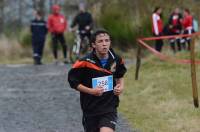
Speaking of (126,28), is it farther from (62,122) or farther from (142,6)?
(62,122)

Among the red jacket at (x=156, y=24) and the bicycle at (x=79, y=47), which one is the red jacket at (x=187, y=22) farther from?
the bicycle at (x=79, y=47)

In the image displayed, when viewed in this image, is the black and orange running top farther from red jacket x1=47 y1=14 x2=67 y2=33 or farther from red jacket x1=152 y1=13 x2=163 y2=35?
red jacket x1=47 y1=14 x2=67 y2=33

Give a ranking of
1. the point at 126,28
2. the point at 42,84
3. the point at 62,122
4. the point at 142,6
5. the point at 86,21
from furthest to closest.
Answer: the point at 142,6, the point at 126,28, the point at 86,21, the point at 42,84, the point at 62,122

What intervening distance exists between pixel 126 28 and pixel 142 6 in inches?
98.0

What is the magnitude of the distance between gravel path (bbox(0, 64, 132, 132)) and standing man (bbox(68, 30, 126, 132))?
224cm

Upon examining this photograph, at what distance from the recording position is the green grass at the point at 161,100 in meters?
9.57

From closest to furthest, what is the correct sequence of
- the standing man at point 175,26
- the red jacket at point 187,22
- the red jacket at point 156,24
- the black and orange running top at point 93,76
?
the black and orange running top at point 93,76 < the red jacket at point 156,24 < the standing man at point 175,26 < the red jacket at point 187,22

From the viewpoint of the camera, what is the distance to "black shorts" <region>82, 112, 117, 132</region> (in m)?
6.98

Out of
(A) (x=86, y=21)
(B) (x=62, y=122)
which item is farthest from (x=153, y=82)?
(A) (x=86, y=21)

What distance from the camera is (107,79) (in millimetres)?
7004

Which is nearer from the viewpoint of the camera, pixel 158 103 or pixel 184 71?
pixel 158 103

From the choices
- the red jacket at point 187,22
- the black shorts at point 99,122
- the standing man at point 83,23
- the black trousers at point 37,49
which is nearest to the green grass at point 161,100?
the black shorts at point 99,122

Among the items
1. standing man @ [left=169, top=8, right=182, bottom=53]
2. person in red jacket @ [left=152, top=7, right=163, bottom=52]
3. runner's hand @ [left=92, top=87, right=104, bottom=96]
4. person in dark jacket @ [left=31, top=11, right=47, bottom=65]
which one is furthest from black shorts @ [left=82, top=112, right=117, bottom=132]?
standing man @ [left=169, top=8, right=182, bottom=53]

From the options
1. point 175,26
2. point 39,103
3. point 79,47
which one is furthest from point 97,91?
point 175,26
